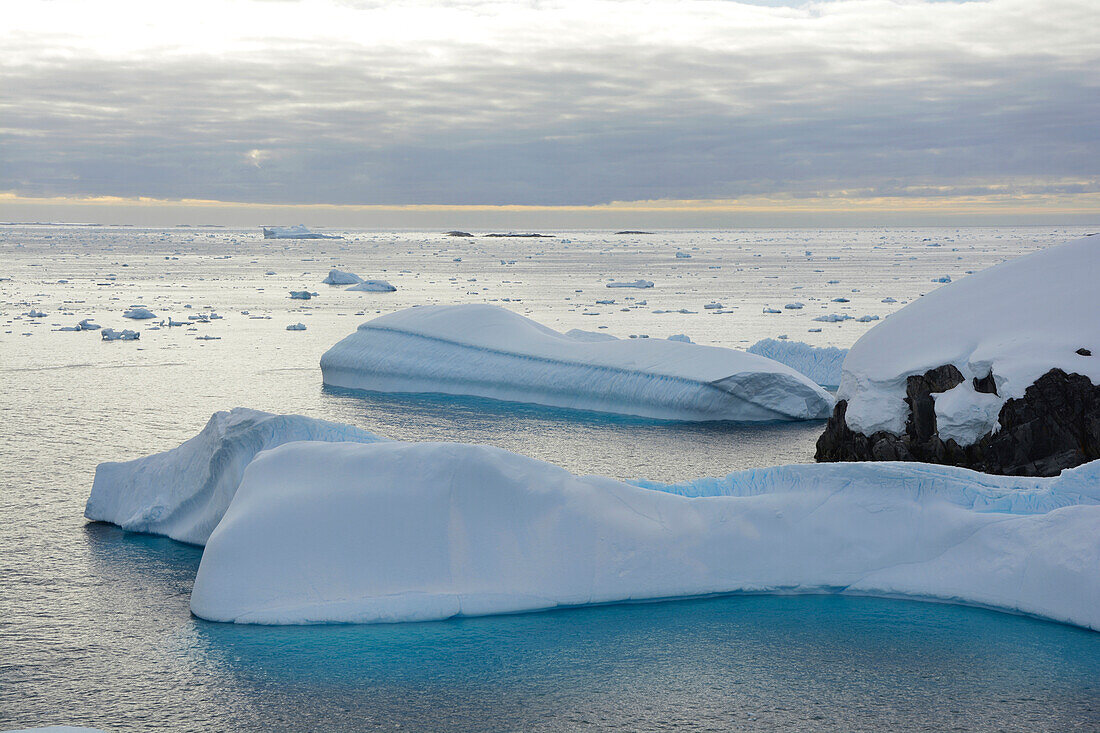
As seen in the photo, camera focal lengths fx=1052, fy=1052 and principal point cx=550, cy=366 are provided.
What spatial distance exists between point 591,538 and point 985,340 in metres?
5.36

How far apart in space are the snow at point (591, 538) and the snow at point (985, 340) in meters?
2.18

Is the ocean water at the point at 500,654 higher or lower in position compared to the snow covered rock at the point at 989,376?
lower

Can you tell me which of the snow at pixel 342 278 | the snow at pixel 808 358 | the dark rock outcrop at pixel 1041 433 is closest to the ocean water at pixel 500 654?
the dark rock outcrop at pixel 1041 433

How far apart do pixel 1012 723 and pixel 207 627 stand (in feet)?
15.5

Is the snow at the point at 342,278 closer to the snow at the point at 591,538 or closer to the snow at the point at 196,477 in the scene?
the snow at the point at 196,477

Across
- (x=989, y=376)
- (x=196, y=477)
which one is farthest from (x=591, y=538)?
(x=989, y=376)

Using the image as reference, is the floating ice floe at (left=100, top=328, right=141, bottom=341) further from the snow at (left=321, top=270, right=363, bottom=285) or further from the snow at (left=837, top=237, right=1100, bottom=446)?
the snow at (left=321, top=270, right=363, bottom=285)

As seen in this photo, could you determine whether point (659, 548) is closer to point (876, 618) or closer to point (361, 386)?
point (876, 618)

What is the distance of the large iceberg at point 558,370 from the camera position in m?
14.5

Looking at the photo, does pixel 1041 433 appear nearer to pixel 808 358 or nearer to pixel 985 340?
pixel 985 340

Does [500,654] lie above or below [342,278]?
below

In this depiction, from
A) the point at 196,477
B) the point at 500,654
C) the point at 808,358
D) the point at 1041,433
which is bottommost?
the point at 500,654

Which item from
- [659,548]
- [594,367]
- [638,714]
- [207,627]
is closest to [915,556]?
[659,548]

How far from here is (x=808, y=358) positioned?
17.3m
